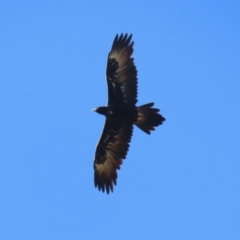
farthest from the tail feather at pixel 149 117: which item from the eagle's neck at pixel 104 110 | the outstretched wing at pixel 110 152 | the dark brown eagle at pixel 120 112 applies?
the eagle's neck at pixel 104 110

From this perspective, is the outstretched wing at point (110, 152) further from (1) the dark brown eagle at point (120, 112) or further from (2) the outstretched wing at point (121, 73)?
(2) the outstretched wing at point (121, 73)

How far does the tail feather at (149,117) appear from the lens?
1764cm

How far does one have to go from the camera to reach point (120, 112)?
58.5 ft

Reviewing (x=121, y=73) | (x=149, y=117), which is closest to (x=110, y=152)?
(x=149, y=117)

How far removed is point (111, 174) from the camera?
61.1ft

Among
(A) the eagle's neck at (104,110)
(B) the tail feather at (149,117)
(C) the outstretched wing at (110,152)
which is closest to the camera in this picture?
(B) the tail feather at (149,117)

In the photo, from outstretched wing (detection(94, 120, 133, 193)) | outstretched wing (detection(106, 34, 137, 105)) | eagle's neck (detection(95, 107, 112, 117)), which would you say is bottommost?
outstretched wing (detection(94, 120, 133, 193))

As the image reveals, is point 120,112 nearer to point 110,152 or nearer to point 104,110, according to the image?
point 104,110

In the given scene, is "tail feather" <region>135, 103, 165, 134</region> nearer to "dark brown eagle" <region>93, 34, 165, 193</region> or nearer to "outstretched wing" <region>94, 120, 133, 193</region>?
"dark brown eagle" <region>93, 34, 165, 193</region>

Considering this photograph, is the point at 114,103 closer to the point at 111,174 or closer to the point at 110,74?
the point at 110,74

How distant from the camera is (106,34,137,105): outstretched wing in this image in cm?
1781

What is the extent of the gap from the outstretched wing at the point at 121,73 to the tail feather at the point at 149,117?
336mm

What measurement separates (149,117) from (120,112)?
0.75m

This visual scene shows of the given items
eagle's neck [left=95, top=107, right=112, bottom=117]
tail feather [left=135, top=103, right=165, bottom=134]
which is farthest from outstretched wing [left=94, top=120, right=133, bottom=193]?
tail feather [left=135, top=103, right=165, bottom=134]
